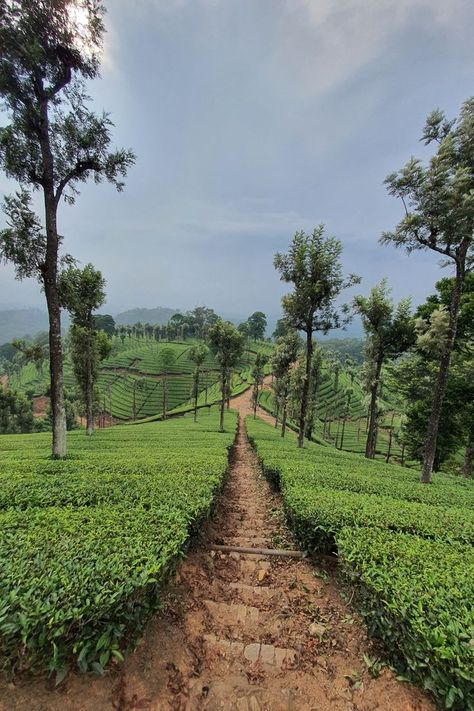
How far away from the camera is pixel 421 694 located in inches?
100

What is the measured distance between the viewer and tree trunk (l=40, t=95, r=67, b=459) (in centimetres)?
939

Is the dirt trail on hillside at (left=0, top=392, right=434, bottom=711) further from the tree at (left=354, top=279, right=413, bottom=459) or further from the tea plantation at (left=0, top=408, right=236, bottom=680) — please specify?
the tree at (left=354, top=279, right=413, bottom=459)

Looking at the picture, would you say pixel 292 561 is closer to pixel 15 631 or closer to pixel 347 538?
pixel 347 538

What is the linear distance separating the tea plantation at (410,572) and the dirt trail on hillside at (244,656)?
0.34 m

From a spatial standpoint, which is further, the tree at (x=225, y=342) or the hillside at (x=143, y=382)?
the hillside at (x=143, y=382)

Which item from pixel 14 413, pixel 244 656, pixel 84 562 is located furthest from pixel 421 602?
pixel 14 413

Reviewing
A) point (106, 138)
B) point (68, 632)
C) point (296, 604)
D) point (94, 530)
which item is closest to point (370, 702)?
point (296, 604)

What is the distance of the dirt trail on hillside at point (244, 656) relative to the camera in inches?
97.5

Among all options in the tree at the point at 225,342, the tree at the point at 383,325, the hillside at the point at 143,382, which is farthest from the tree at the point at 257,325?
the tree at the point at 383,325

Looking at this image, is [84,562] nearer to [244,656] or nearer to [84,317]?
[244,656]

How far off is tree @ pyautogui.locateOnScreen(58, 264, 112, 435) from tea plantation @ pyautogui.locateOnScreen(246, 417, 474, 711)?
32.7 ft

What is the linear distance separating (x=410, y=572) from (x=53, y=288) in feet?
37.9

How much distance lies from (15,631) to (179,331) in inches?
5257

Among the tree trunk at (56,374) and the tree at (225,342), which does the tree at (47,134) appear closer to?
the tree trunk at (56,374)
